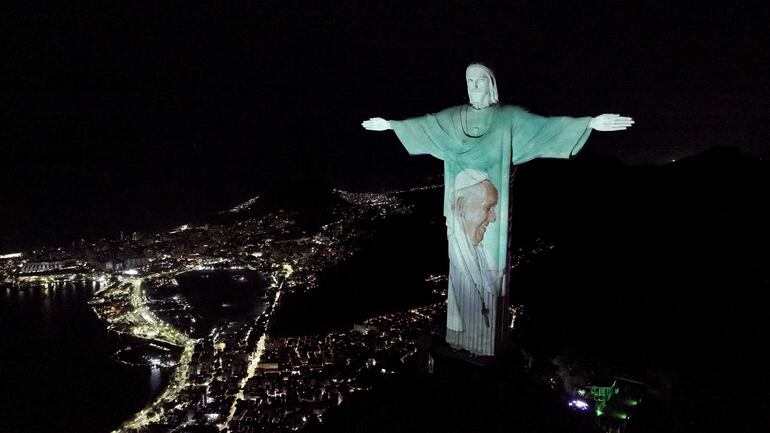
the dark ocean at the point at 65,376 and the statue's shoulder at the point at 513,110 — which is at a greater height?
the statue's shoulder at the point at 513,110

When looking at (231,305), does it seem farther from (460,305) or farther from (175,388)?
(460,305)

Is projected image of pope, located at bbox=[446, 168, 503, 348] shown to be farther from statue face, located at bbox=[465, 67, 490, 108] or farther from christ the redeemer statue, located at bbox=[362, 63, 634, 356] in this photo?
statue face, located at bbox=[465, 67, 490, 108]

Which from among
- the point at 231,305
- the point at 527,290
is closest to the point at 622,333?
the point at 527,290

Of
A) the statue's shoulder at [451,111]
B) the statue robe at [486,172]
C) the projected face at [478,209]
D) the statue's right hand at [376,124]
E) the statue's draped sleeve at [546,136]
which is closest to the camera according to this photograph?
the statue's draped sleeve at [546,136]

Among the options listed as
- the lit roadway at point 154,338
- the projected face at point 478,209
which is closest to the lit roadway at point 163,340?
the lit roadway at point 154,338

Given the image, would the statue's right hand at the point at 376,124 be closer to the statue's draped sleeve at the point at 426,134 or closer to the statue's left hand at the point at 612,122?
the statue's draped sleeve at the point at 426,134

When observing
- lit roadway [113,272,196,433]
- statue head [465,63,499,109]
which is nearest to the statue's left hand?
statue head [465,63,499,109]

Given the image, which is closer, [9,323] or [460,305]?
[460,305]

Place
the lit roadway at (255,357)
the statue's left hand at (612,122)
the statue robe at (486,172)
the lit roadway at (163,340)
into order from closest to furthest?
the statue's left hand at (612,122) < the statue robe at (486,172) < the lit roadway at (255,357) < the lit roadway at (163,340)
